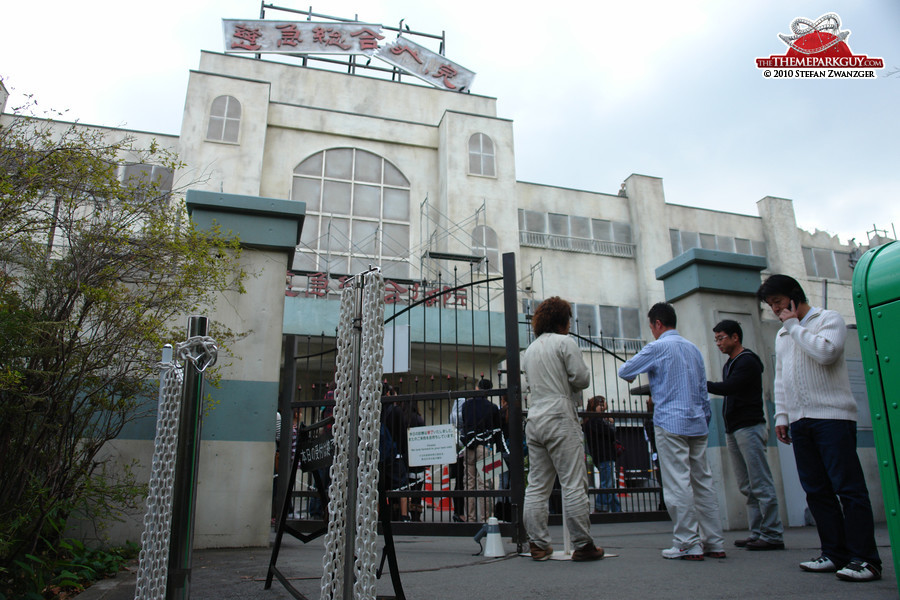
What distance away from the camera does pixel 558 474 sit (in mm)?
4984

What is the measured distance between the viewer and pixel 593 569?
14.3 ft

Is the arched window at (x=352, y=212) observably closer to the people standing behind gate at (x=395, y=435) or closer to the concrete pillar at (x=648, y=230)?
the concrete pillar at (x=648, y=230)

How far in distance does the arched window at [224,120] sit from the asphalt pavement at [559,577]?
19451 mm

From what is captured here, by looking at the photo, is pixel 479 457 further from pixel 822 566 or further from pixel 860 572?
pixel 860 572

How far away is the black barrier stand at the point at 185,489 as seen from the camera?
9.37 ft

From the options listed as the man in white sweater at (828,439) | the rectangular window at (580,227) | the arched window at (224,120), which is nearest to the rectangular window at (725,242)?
the rectangular window at (580,227)

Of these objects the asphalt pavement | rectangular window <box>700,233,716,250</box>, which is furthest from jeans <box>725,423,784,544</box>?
rectangular window <box>700,233,716,250</box>

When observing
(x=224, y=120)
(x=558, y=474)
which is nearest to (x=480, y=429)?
(x=558, y=474)

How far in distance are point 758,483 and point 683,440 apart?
93 centimetres

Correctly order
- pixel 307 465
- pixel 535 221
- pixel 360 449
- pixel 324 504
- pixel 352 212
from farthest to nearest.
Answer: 1. pixel 535 221
2. pixel 352 212
3. pixel 324 504
4. pixel 307 465
5. pixel 360 449

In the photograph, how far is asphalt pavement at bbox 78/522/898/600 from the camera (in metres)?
3.53

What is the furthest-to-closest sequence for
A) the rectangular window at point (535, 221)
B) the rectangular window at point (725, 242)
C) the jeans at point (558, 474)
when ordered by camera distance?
the rectangular window at point (725, 242) < the rectangular window at point (535, 221) < the jeans at point (558, 474)

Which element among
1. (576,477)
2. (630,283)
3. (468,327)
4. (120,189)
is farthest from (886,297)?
(630,283)

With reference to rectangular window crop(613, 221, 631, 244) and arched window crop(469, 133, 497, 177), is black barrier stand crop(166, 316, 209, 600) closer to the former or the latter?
arched window crop(469, 133, 497, 177)
